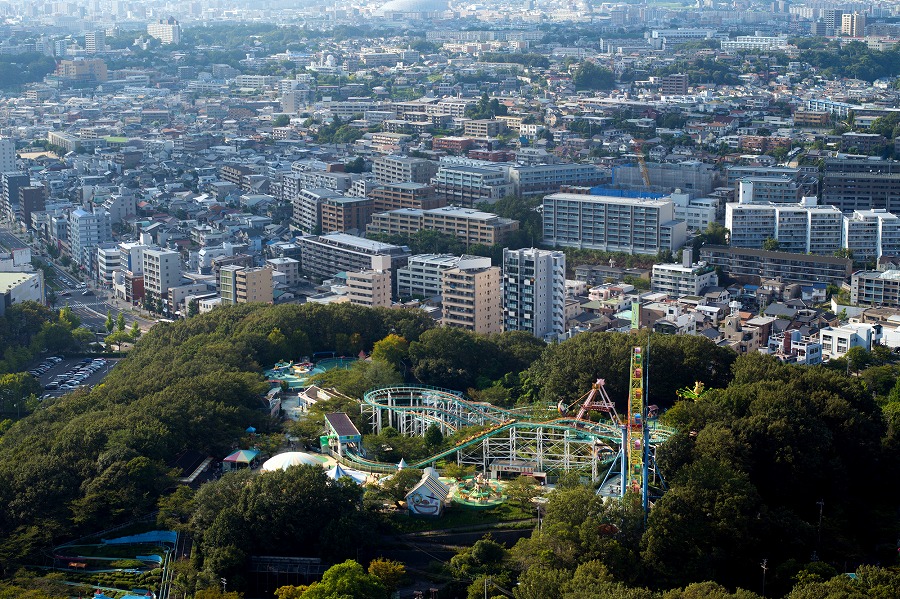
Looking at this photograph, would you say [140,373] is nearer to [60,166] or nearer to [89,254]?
[89,254]

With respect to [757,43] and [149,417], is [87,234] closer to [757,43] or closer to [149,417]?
[149,417]

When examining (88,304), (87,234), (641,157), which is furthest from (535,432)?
(641,157)

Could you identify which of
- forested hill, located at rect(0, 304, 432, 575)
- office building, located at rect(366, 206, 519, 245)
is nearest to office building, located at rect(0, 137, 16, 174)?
office building, located at rect(366, 206, 519, 245)

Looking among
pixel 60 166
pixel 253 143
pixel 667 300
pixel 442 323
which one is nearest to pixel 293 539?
pixel 442 323

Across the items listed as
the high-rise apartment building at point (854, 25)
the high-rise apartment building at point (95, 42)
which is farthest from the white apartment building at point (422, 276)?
the high-rise apartment building at point (95, 42)

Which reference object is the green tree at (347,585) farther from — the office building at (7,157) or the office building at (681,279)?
the office building at (7,157)
